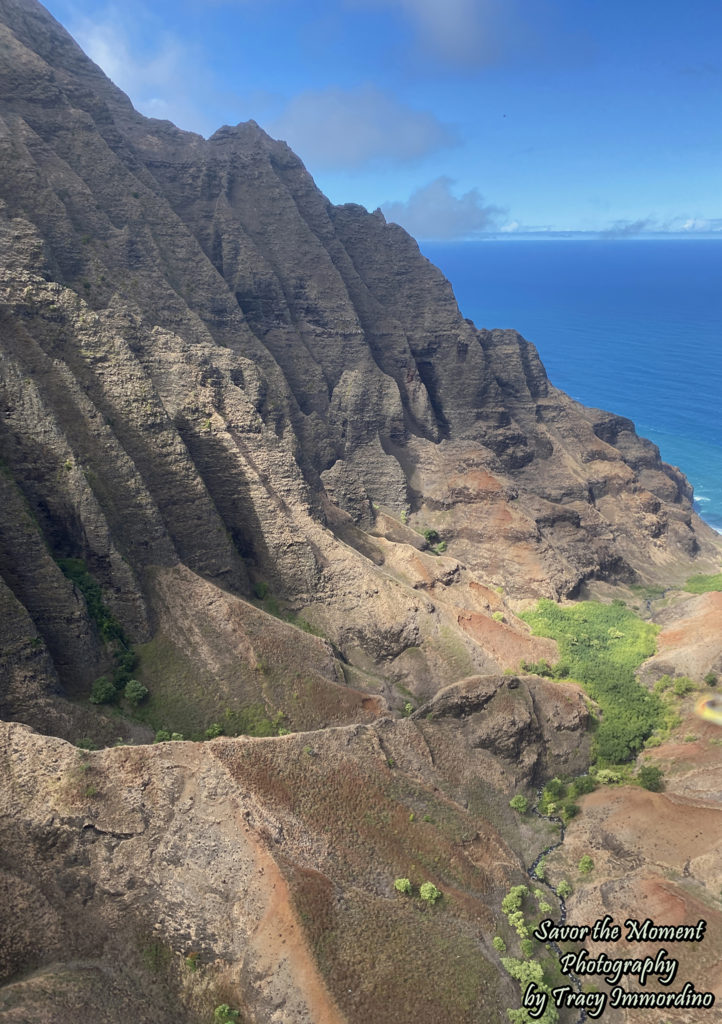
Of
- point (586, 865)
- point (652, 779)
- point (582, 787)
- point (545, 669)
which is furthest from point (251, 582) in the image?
point (652, 779)

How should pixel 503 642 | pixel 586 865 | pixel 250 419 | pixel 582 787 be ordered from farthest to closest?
pixel 503 642 < pixel 250 419 < pixel 582 787 < pixel 586 865

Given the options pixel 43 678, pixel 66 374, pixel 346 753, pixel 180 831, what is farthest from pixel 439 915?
pixel 66 374

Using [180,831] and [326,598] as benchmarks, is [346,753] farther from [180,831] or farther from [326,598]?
[326,598]

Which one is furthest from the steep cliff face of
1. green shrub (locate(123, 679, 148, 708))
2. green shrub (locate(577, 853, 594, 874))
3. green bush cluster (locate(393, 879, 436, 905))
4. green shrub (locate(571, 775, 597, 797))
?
green shrub (locate(577, 853, 594, 874))

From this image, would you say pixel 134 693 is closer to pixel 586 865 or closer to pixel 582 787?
pixel 586 865

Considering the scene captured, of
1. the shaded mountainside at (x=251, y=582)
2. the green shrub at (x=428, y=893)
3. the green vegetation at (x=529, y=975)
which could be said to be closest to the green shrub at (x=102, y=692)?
the shaded mountainside at (x=251, y=582)

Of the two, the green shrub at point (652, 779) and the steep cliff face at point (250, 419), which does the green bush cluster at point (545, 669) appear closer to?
the steep cliff face at point (250, 419)
